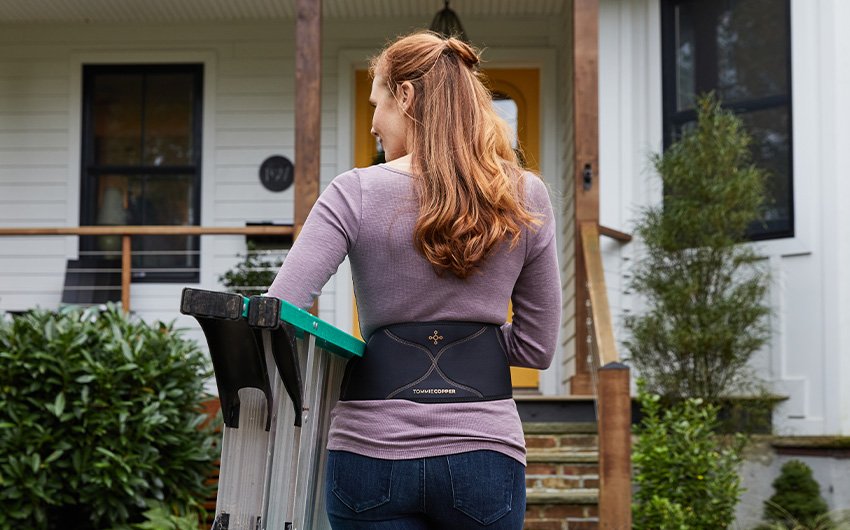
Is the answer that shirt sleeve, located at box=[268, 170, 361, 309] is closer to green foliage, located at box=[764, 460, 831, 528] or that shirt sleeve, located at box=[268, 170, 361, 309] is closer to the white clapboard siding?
green foliage, located at box=[764, 460, 831, 528]

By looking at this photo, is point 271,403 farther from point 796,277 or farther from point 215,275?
point 215,275

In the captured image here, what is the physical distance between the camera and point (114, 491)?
5.22 metres

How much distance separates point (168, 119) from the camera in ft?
27.3

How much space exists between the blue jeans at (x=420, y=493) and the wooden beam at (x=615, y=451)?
3.15 metres

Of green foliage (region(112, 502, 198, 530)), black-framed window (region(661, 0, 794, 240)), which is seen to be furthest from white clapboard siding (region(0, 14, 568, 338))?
green foliage (region(112, 502, 198, 530))

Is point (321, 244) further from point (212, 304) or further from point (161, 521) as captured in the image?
point (161, 521)

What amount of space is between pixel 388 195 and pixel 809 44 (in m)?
5.61

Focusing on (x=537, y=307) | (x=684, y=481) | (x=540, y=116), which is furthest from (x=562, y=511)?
(x=537, y=307)

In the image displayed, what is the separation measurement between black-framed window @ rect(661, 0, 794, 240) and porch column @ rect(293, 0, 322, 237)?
230 centimetres

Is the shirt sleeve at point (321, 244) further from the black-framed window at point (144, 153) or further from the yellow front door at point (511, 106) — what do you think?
the black-framed window at point (144, 153)

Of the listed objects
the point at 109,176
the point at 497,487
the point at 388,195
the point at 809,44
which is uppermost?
the point at 809,44

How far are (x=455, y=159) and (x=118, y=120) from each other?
706 cm

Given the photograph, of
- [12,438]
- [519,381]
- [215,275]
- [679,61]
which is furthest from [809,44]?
[12,438]

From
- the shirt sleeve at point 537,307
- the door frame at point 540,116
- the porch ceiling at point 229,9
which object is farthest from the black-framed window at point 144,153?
the shirt sleeve at point 537,307
